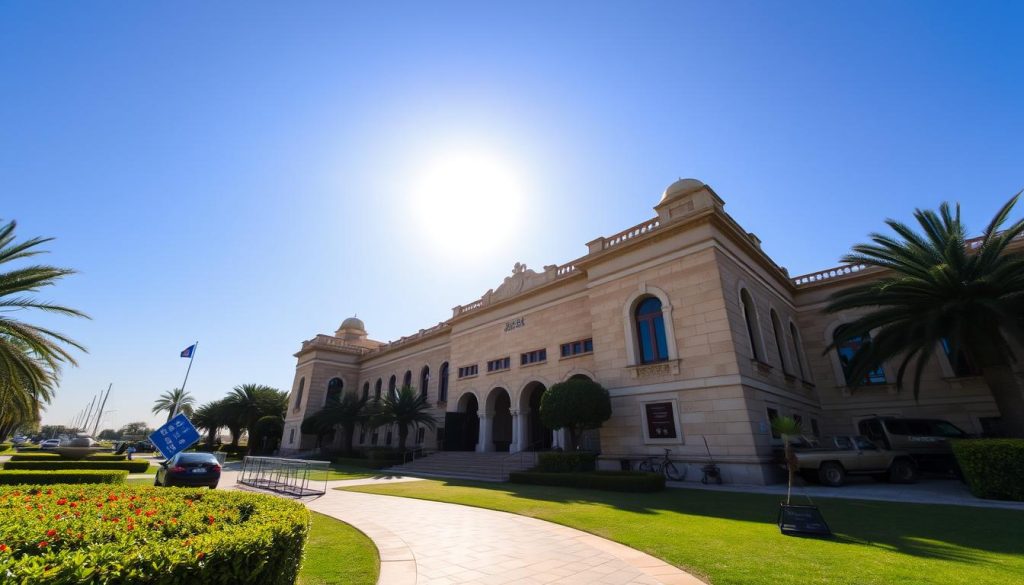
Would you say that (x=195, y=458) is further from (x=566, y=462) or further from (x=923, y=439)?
(x=923, y=439)

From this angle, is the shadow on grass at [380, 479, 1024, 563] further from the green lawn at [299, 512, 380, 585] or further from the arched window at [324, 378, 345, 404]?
the arched window at [324, 378, 345, 404]

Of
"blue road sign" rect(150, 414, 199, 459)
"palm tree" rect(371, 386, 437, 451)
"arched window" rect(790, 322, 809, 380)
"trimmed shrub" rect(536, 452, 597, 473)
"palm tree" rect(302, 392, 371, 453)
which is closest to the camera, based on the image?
"blue road sign" rect(150, 414, 199, 459)

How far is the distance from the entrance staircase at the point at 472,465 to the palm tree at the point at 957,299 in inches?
581

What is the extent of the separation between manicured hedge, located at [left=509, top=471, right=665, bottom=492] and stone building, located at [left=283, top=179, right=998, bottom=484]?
2868 millimetres

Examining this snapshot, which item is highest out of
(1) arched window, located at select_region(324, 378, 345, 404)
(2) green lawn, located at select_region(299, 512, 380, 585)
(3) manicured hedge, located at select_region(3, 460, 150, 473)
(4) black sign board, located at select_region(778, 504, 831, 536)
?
(1) arched window, located at select_region(324, 378, 345, 404)

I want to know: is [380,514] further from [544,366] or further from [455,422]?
[455,422]

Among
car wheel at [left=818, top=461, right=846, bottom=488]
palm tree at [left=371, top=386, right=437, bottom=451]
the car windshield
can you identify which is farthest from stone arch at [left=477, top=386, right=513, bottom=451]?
car wheel at [left=818, top=461, right=846, bottom=488]

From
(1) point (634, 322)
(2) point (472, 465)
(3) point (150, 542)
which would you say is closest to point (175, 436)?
(3) point (150, 542)

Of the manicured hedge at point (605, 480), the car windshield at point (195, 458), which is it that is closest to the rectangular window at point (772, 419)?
the manicured hedge at point (605, 480)

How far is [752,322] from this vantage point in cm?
1862

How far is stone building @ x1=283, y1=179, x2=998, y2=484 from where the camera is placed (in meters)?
16.0

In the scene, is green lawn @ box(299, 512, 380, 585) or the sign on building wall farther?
the sign on building wall

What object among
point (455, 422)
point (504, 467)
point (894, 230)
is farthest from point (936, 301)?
point (455, 422)

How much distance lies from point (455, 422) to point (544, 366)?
24.6ft
